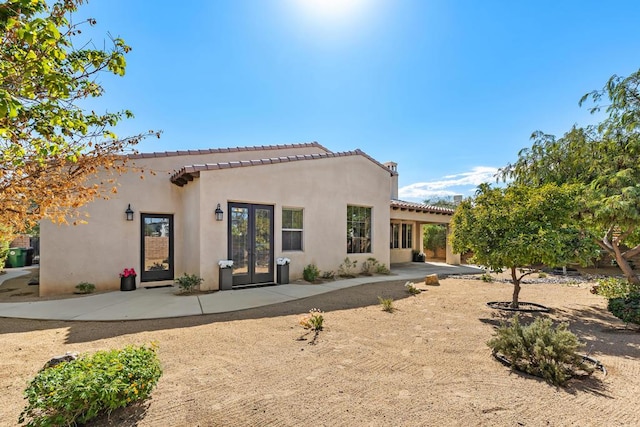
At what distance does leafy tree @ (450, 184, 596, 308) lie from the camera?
577cm

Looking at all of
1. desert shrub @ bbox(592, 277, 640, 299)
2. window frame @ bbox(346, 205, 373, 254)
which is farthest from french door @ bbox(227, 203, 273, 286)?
desert shrub @ bbox(592, 277, 640, 299)

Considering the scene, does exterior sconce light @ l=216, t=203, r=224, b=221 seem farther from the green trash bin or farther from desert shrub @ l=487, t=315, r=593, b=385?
the green trash bin

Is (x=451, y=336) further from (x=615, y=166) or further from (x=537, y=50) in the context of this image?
(x=537, y=50)

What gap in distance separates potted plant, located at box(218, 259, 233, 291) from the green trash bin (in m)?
14.4

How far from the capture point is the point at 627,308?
6332 millimetres

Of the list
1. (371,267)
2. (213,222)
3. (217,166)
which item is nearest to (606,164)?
(371,267)

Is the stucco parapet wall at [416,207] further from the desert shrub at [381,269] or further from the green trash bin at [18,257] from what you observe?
the green trash bin at [18,257]

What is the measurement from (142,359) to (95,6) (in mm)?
4780

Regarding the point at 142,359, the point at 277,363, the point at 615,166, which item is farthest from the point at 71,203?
the point at 615,166

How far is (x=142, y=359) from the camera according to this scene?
3.05 metres

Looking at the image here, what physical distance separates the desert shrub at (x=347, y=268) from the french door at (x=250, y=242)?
116 inches

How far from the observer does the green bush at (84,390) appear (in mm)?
2398

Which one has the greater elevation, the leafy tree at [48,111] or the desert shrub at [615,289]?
the leafy tree at [48,111]

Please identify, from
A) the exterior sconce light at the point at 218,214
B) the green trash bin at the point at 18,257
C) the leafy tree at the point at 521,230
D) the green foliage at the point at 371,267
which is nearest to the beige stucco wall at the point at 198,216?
the exterior sconce light at the point at 218,214
